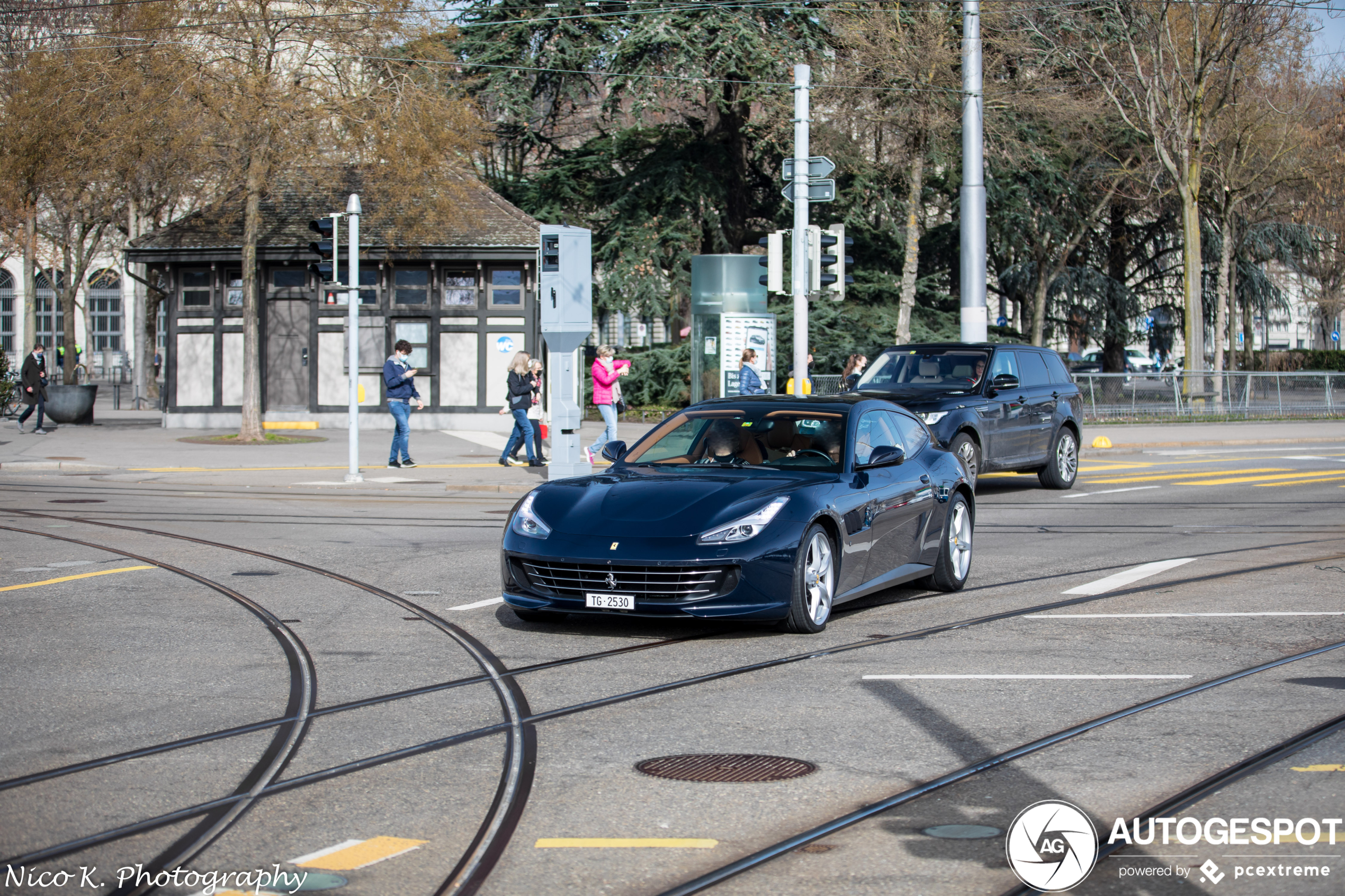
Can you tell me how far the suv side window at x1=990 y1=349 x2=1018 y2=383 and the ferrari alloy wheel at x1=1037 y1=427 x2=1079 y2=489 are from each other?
50.7 inches

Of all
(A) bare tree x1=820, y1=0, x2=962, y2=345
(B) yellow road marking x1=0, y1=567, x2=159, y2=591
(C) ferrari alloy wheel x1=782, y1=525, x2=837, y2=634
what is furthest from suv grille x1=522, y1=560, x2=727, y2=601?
(A) bare tree x1=820, y1=0, x2=962, y2=345

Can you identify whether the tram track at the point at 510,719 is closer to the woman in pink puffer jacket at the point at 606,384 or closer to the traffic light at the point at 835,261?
the traffic light at the point at 835,261

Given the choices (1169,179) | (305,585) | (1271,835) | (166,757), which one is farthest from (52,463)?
(1169,179)

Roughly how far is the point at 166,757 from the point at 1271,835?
4.07 meters

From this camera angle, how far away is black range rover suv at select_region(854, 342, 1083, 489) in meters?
17.0

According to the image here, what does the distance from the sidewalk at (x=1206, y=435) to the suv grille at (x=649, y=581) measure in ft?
65.4

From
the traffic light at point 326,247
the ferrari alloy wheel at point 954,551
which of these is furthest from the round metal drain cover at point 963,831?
the traffic light at point 326,247

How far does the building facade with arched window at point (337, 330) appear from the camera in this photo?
1307 inches

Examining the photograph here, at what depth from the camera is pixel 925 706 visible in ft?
22.1

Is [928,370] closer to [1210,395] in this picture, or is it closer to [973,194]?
[973,194]

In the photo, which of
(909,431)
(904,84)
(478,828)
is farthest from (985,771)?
(904,84)

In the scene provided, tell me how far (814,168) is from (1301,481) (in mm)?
8346

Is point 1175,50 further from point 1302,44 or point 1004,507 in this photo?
point 1004,507

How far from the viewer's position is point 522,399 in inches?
883
